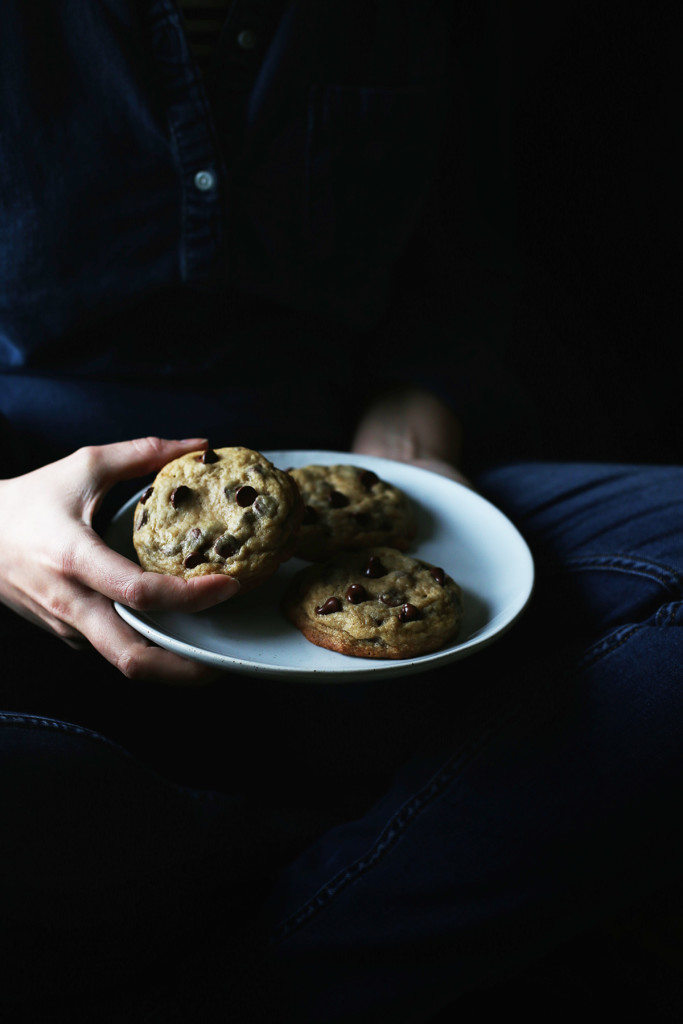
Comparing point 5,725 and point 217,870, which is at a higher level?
point 5,725

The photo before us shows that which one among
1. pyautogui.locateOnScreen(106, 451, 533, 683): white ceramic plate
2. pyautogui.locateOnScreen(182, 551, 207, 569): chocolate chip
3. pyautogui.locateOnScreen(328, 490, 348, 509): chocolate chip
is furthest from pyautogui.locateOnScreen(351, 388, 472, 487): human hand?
pyautogui.locateOnScreen(182, 551, 207, 569): chocolate chip

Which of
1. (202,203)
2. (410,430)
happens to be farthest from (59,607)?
(410,430)

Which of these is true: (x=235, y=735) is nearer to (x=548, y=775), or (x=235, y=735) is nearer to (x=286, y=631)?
(x=286, y=631)

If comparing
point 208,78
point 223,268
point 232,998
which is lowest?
point 232,998

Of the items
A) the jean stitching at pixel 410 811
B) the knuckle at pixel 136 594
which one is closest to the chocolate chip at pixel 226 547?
the knuckle at pixel 136 594

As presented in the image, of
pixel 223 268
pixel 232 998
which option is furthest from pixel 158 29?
pixel 232 998

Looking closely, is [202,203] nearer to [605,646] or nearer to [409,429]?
[409,429]
